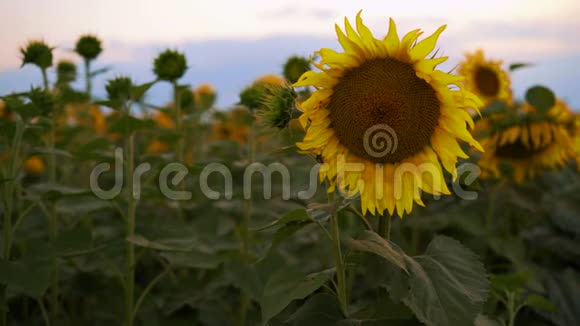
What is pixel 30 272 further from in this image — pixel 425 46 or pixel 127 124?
pixel 425 46

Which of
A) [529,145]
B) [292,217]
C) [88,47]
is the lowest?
[292,217]

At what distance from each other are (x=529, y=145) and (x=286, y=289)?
5.14ft

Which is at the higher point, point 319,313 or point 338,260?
point 338,260

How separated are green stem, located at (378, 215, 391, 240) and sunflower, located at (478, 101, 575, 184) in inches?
44.9

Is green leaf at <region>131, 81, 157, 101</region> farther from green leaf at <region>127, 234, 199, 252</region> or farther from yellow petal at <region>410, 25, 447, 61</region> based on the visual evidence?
yellow petal at <region>410, 25, 447, 61</region>

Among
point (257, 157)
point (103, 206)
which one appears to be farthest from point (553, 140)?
point (103, 206)

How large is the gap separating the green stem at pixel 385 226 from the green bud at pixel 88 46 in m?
1.72

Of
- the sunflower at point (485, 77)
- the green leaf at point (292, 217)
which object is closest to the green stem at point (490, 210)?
the sunflower at point (485, 77)

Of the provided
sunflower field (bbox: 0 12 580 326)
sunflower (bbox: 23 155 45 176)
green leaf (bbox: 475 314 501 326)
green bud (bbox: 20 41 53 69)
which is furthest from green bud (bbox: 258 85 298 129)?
sunflower (bbox: 23 155 45 176)

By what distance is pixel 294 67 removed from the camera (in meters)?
2.11

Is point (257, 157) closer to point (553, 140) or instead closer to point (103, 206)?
point (103, 206)

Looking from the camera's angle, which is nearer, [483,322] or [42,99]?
[483,322]

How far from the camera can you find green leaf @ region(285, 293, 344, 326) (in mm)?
1272

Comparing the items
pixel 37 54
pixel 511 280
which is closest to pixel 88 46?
pixel 37 54
